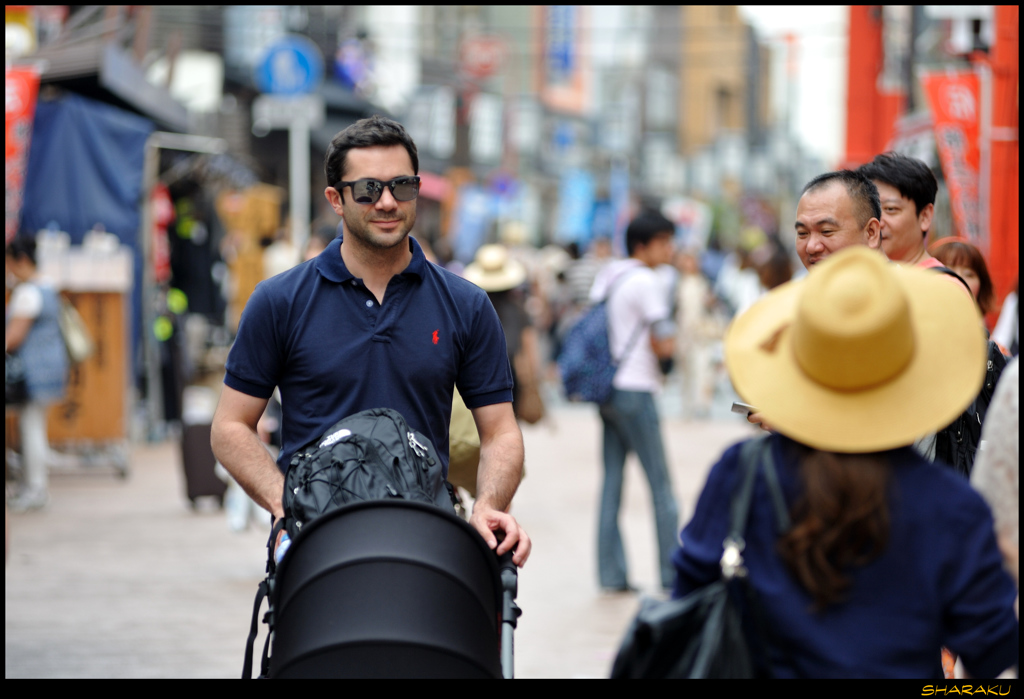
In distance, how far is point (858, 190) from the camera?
143 inches

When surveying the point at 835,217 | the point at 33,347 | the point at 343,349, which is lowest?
the point at 33,347

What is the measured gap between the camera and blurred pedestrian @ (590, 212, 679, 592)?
7.16m

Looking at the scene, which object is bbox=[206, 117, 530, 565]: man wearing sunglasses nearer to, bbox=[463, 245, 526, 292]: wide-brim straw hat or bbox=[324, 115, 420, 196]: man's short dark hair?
bbox=[324, 115, 420, 196]: man's short dark hair

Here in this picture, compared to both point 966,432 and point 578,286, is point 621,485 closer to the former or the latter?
point 966,432

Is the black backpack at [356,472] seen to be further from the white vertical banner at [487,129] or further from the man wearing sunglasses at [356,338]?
the white vertical banner at [487,129]

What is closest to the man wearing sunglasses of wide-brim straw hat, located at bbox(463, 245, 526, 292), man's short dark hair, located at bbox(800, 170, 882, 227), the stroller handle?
the stroller handle

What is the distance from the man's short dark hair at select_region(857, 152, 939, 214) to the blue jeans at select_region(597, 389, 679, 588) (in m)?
3.23

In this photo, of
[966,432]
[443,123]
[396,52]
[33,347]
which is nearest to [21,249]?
[33,347]

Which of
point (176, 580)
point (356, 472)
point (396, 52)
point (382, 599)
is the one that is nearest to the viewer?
point (382, 599)

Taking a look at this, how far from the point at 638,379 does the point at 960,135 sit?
3795mm

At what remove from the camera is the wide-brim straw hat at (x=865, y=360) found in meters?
2.26

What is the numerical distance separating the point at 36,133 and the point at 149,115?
242 centimetres

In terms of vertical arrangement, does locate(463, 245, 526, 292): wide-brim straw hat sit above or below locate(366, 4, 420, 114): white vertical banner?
below
